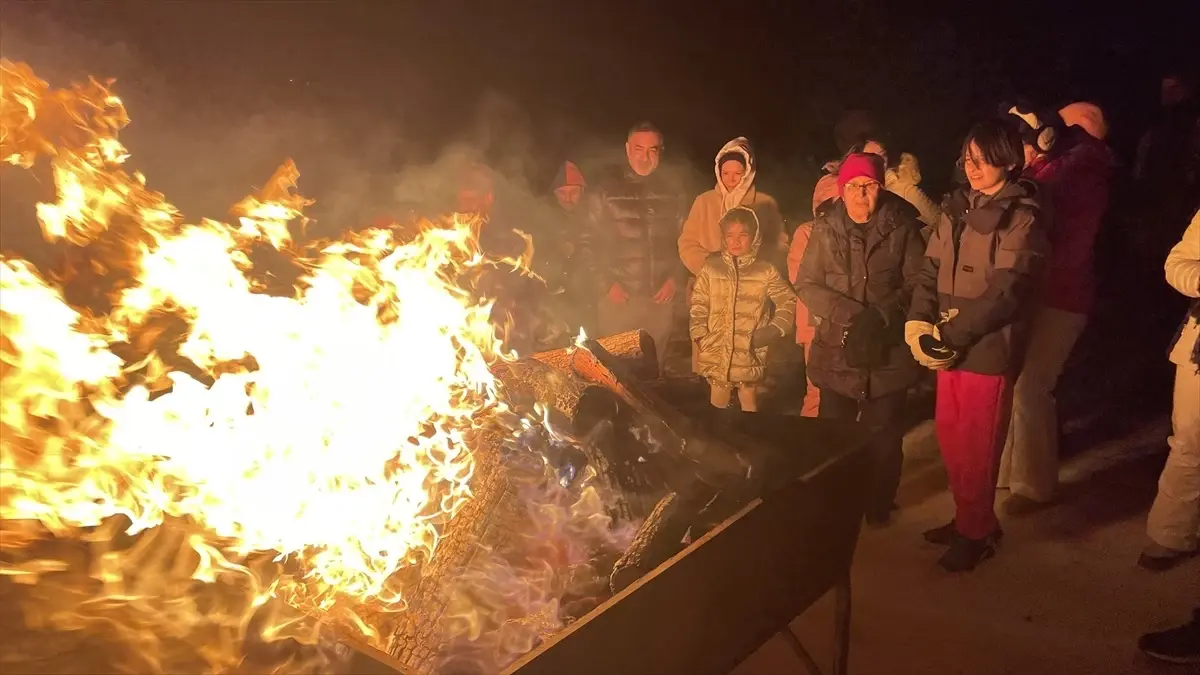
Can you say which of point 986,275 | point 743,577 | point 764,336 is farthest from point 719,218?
point 743,577

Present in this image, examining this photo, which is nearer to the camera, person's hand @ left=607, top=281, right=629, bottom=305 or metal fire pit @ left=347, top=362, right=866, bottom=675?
metal fire pit @ left=347, top=362, right=866, bottom=675

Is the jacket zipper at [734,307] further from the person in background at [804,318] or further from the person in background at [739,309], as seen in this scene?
the person in background at [804,318]

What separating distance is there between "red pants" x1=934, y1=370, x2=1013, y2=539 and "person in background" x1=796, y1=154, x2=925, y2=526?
285 millimetres

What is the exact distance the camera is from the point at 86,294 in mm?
6098

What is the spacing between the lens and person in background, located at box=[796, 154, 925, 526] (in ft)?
14.2

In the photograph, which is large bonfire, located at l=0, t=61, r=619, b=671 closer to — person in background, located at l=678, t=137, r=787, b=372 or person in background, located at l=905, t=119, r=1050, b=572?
person in background, located at l=905, t=119, r=1050, b=572

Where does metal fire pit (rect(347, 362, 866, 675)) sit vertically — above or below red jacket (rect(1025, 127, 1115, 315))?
below

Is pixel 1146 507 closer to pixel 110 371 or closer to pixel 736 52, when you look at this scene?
pixel 110 371

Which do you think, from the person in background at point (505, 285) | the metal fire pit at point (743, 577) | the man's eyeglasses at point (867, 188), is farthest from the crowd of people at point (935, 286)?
the person in background at point (505, 285)

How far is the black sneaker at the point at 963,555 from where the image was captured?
4.24 m

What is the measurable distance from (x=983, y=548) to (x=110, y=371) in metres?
4.29

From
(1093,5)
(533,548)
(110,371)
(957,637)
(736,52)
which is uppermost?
(1093,5)

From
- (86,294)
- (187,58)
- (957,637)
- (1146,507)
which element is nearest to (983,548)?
(957,637)

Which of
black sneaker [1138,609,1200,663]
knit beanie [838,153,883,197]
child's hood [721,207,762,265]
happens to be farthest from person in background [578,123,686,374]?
black sneaker [1138,609,1200,663]
